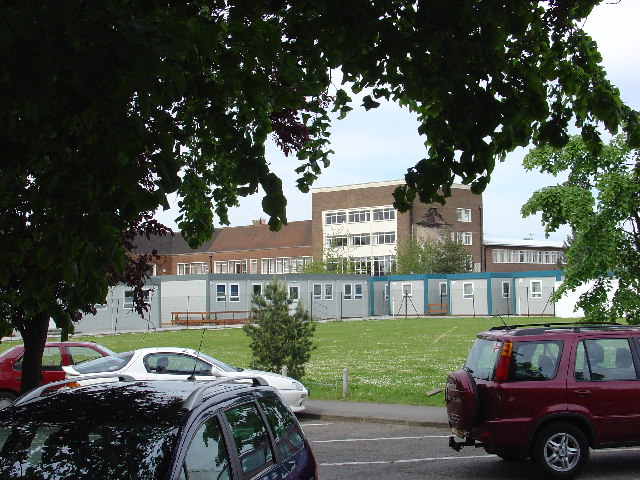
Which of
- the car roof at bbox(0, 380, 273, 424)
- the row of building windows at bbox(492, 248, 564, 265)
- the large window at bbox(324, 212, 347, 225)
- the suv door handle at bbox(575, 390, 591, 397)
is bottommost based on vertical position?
the suv door handle at bbox(575, 390, 591, 397)

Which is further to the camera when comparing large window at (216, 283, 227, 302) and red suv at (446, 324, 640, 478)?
large window at (216, 283, 227, 302)

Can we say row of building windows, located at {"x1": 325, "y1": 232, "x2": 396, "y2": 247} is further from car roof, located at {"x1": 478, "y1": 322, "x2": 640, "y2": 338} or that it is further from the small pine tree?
car roof, located at {"x1": 478, "y1": 322, "x2": 640, "y2": 338}

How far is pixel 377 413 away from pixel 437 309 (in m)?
59.4

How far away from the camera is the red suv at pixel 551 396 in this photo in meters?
10.1

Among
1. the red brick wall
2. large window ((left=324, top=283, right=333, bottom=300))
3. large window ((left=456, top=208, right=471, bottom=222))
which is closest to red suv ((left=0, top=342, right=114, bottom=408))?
large window ((left=324, top=283, right=333, bottom=300))

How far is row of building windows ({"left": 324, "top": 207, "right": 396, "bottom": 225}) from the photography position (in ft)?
314

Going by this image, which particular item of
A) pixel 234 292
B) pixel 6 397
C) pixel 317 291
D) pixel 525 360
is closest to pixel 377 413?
pixel 525 360

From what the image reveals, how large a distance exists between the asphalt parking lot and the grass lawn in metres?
2.69

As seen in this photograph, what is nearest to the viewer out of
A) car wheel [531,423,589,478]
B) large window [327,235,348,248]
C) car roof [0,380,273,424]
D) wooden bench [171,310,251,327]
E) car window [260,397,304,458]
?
car roof [0,380,273,424]

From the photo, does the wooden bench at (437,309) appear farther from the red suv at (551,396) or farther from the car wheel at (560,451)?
the car wheel at (560,451)

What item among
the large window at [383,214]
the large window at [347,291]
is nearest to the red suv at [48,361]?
the large window at [347,291]

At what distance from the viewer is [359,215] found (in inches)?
3831

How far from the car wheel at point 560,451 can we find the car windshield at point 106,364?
866 cm

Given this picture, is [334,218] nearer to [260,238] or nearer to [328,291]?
[260,238]
